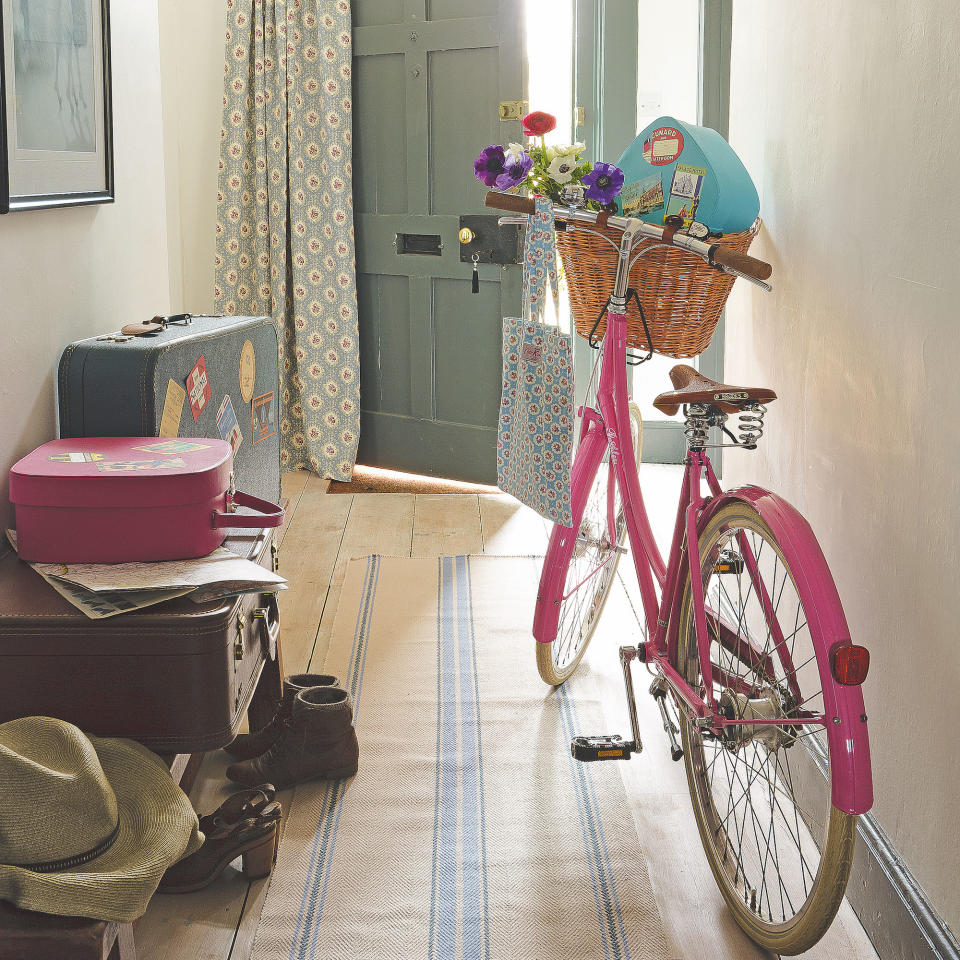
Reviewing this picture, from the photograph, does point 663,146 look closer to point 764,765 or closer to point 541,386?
point 541,386

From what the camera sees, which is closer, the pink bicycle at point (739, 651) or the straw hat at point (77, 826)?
the straw hat at point (77, 826)

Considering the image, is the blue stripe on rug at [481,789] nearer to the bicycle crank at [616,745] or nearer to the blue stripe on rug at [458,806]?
the blue stripe on rug at [458,806]

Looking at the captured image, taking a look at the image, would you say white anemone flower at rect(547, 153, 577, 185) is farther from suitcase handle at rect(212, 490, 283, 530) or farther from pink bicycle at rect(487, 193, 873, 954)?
suitcase handle at rect(212, 490, 283, 530)

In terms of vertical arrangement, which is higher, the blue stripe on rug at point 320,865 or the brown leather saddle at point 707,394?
the brown leather saddle at point 707,394

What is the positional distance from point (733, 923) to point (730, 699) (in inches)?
15.1

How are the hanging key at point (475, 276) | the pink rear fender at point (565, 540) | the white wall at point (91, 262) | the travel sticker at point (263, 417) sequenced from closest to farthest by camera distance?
the white wall at point (91, 262) < the pink rear fender at point (565, 540) < the travel sticker at point (263, 417) < the hanging key at point (475, 276)

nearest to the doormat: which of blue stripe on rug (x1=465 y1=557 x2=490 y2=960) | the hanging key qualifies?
the hanging key

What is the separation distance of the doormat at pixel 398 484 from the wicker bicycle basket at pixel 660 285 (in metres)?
2.16

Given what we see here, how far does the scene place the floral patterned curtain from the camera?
4105 mm

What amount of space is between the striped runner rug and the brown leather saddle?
0.78 meters

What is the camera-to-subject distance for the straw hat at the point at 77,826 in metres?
1.19

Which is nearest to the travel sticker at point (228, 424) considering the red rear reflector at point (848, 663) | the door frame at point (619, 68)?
the red rear reflector at point (848, 663)

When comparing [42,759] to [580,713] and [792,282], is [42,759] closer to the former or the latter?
[580,713]

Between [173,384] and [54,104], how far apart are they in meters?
0.52
